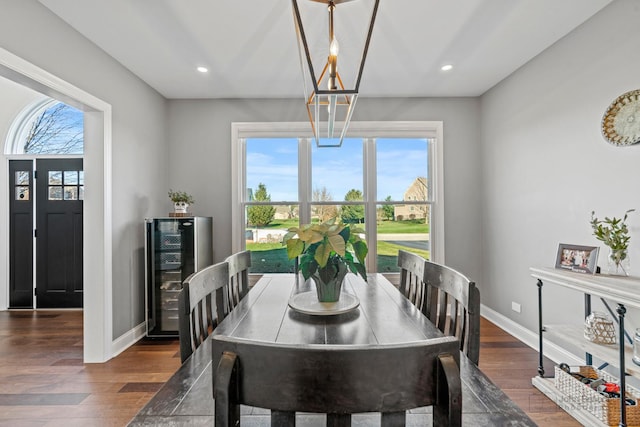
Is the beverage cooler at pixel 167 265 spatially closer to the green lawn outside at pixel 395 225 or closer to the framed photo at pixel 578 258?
the green lawn outside at pixel 395 225

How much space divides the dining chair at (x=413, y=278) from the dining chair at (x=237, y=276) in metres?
1.06

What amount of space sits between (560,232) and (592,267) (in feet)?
2.15

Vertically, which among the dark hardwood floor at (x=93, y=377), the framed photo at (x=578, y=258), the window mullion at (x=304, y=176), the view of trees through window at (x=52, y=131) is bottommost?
the dark hardwood floor at (x=93, y=377)

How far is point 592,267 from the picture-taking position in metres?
2.08

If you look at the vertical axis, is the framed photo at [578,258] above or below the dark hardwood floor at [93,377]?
above

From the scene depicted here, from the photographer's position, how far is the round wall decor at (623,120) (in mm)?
2021

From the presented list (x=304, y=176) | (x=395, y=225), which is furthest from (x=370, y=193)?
(x=304, y=176)

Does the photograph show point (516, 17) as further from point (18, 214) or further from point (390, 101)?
point (18, 214)

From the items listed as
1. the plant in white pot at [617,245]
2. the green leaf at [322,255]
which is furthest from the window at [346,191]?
the green leaf at [322,255]

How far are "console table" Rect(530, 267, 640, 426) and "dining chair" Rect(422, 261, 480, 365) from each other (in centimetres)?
96

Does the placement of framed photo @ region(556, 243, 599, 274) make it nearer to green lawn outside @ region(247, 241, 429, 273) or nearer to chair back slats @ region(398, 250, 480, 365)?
chair back slats @ region(398, 250, 480, 365)

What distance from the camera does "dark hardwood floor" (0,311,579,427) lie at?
6.72 ft

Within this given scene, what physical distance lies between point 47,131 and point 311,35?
12.5 feet

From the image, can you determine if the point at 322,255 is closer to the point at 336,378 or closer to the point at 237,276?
the point at 336,378
